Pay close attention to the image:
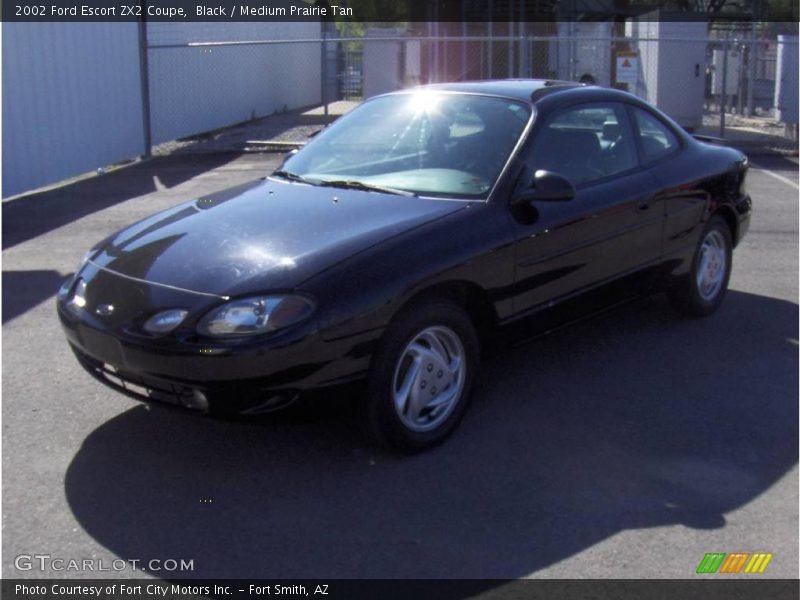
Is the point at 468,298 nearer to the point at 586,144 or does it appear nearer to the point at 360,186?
the point at 360,186

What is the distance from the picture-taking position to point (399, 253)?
425 cm

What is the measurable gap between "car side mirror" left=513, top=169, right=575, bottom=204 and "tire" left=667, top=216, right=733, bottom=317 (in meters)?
1.79

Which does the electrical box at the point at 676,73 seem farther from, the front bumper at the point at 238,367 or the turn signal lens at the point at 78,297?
the front bumper at the point at 238,367

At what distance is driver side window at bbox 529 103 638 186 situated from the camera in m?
5.21

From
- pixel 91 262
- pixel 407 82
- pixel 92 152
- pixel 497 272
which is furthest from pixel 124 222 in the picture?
pixel 407 82

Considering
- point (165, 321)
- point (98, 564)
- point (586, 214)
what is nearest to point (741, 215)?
point (586, 214)

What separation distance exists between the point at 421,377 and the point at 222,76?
17149 mm

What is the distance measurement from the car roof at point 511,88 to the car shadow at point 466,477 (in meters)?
1.53

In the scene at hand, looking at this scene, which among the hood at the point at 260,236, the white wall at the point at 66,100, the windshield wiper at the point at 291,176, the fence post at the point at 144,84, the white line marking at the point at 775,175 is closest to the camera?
the hood at the point at 260,236

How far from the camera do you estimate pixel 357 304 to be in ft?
13.1

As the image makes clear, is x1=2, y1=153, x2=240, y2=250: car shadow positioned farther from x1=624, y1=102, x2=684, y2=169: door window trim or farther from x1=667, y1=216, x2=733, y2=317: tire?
x1=667, y1=216, x2=733, y2=317: tire

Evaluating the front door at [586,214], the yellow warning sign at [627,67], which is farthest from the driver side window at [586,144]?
the yellow warning sign at [627,67]

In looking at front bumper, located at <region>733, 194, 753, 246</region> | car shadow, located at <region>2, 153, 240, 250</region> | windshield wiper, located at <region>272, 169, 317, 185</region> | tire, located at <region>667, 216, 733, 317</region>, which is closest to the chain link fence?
car shadow, located at <region>2, 153, 240, 250</region>

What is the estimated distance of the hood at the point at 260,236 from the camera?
13.4 feet
